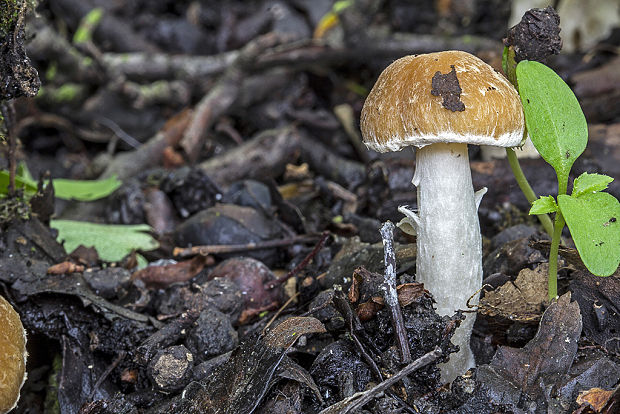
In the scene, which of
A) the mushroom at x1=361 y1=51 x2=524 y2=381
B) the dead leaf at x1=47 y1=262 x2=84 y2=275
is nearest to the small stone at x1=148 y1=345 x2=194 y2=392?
the dead leaf at x1=47 y1=262 x2=84 y2=275

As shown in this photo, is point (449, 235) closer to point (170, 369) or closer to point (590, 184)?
point (590, 184)

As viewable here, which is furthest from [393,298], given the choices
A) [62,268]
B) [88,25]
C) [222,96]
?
[88,25]

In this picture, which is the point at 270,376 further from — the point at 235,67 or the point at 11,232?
the point at 235,67

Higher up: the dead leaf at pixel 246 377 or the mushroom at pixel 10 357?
the mushroom at pixel 10 357

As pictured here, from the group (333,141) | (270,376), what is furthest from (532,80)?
(333,141)

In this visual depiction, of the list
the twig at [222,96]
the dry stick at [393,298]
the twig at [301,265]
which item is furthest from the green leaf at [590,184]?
the twig at [222,96]

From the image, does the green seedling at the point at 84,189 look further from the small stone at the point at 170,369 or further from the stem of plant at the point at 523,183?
the stem of plant at the point at 523,183
